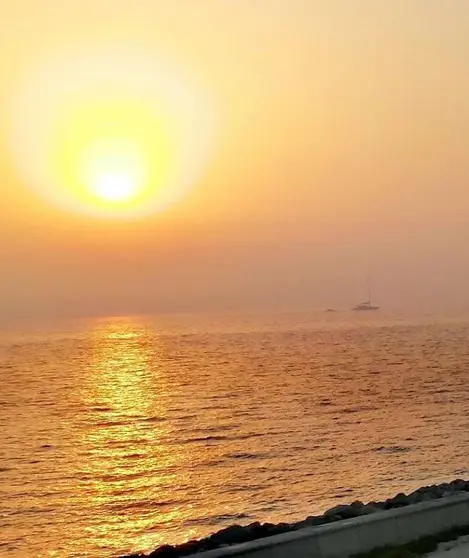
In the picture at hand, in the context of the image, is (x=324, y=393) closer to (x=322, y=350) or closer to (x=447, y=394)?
(x=447, y=394)

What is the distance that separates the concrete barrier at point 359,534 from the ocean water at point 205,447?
7.23 meters

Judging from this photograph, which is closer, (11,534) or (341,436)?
(11,534)

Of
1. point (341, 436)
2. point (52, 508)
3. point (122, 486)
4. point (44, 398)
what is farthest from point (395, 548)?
point (44, 398)

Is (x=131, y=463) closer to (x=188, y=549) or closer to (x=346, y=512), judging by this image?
(x=346, y=512)

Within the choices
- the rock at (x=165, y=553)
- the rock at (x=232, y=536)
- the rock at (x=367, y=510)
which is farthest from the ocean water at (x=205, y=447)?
the rock at (x=165, y=553)

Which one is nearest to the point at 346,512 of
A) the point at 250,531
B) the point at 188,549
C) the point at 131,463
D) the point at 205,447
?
the point at 250,531

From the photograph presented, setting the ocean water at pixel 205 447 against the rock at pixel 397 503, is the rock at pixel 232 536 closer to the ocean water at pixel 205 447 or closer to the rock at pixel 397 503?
the rock at pixel 397 503

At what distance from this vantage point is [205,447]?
30.2 meters

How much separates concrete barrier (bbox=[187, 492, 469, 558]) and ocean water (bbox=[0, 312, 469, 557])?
23.7 feet

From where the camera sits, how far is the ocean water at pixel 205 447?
63.9 ft

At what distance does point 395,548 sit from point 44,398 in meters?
44.5

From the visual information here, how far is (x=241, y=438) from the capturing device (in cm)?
3228

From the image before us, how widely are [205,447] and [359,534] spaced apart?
19.9 metres

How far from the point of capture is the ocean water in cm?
1947
